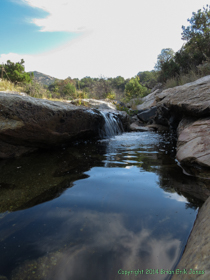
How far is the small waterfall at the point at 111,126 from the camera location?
19.9 ft

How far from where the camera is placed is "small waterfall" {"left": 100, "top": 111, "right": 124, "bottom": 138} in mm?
6051

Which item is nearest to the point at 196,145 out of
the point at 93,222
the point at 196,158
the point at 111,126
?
the point at 196,158

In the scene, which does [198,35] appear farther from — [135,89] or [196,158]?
[196,158]

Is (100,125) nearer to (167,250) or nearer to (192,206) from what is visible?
(192,206)

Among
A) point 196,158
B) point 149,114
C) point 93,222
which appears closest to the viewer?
point 93,222

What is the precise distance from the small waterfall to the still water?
354cm

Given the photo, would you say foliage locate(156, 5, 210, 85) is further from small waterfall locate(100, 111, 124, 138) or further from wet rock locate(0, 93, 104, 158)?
wet rock locate(0, 93, 104, 158)

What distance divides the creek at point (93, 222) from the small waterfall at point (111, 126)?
3524 mm

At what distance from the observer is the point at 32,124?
325 centimetres

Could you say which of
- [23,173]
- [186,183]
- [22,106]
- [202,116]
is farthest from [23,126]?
[202,116]

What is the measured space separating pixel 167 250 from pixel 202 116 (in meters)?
3.31

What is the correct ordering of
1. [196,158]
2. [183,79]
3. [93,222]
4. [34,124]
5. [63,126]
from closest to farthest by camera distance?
[93,222], [196,158], [34,124], [63,126], [183,79]

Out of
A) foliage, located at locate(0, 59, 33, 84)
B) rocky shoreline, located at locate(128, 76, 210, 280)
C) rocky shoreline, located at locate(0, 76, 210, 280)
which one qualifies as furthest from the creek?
foliage, located at locate(0, 59, 33, 84)

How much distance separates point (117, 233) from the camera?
4.07ft
